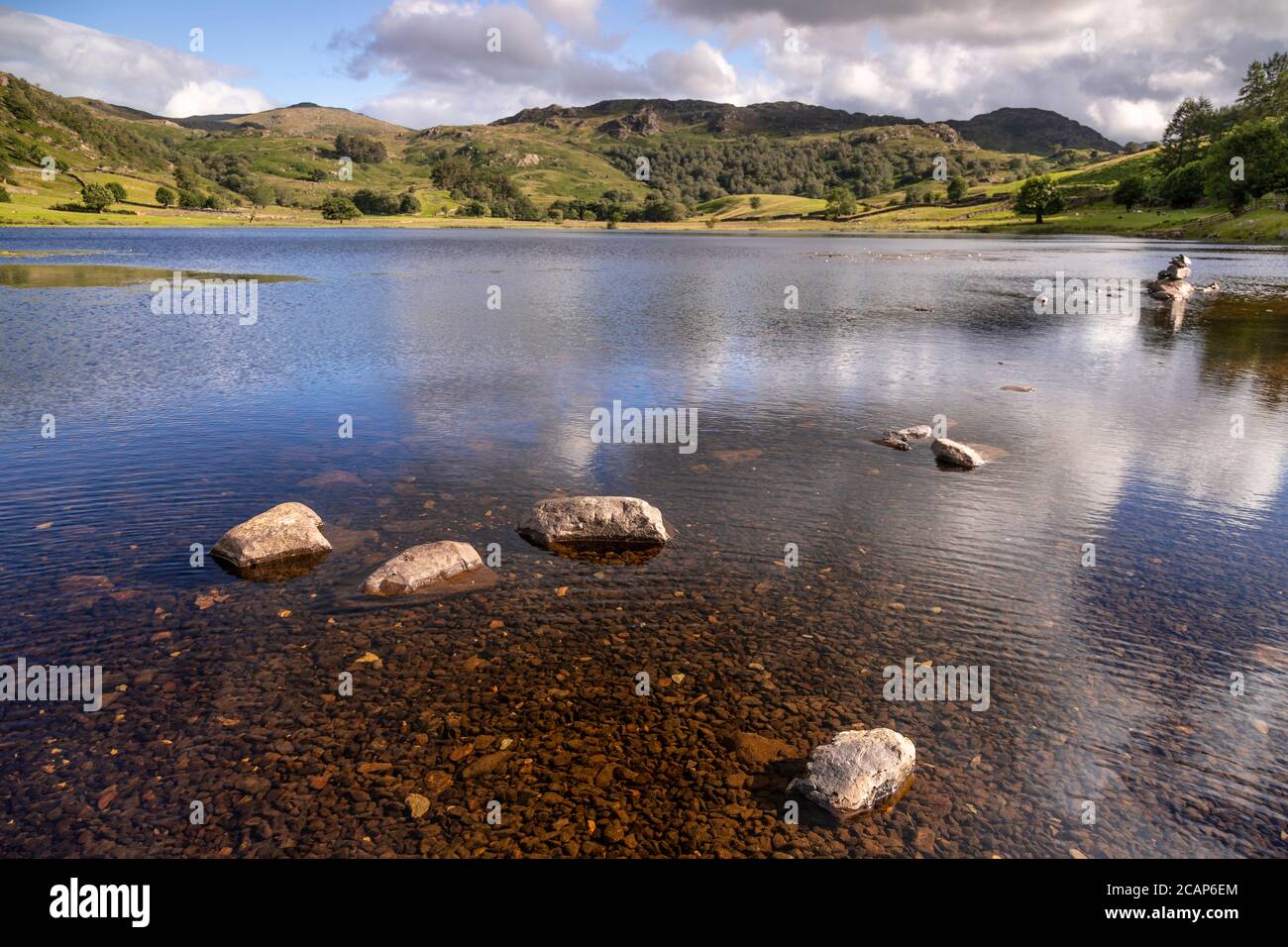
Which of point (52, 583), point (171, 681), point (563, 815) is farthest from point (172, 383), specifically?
point (563, 815)

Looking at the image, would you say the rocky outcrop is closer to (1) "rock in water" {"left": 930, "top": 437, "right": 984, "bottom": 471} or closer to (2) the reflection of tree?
(2) the reflection of tree

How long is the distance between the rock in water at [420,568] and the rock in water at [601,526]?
2542mm

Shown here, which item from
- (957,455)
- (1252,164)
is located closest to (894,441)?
(957,455)

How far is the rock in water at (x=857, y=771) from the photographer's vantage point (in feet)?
42.1

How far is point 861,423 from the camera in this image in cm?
3634

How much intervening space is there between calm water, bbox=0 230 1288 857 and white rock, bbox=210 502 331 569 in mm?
857

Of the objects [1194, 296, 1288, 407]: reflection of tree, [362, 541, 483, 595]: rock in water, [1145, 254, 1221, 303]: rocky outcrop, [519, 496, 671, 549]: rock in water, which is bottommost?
[362, 541, 483, 595]: rock in water

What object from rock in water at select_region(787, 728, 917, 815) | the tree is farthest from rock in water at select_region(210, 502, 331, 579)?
the tree

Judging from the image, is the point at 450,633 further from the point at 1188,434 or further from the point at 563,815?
the point at 1188,434

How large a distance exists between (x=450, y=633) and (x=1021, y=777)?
41.4 ft

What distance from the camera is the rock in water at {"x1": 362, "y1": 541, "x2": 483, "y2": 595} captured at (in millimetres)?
19969

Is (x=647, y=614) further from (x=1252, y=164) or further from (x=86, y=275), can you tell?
(x=1252, y=164)

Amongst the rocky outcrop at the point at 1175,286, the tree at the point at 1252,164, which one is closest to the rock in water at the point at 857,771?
the rocky outcrop at the point at 1175,286

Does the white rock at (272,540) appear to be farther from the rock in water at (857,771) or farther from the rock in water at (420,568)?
the rock in water at (857,771)
